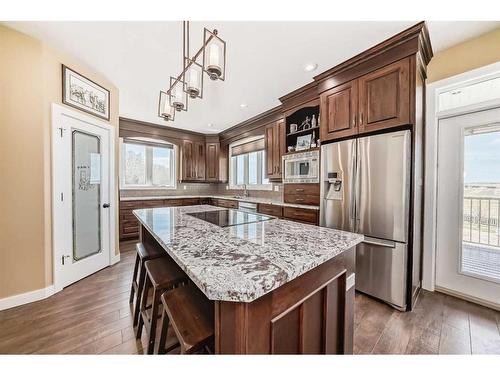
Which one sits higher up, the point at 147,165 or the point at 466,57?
the point at 466,57

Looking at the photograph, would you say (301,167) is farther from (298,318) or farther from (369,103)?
(298,318)

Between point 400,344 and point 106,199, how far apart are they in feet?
11.7

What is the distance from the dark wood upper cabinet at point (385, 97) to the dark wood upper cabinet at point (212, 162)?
3.94m

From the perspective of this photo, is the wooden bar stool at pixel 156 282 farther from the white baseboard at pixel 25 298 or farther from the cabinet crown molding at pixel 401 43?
the cabinet crown molding at pixel 401 43

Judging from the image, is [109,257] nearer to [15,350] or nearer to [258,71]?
[15,350]

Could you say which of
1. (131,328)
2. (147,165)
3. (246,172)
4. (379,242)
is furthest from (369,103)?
(147,165)

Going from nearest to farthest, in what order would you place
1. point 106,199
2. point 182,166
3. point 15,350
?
point 15,350 < point 106,199 < point 182,166

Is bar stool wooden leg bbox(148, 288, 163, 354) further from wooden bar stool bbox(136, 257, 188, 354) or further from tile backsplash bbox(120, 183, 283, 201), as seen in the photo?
tile backsplash bbox(120, 183, 283, 201)

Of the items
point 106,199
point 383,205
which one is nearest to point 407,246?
point 383,205

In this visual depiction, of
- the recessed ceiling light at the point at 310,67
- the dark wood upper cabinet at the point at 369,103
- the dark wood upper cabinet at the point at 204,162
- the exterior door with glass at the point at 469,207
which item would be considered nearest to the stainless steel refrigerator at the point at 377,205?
the dark wood upper cabinet at the point at 369,103

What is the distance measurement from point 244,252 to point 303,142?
9.09ft

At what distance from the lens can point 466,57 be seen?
6.70 ft
